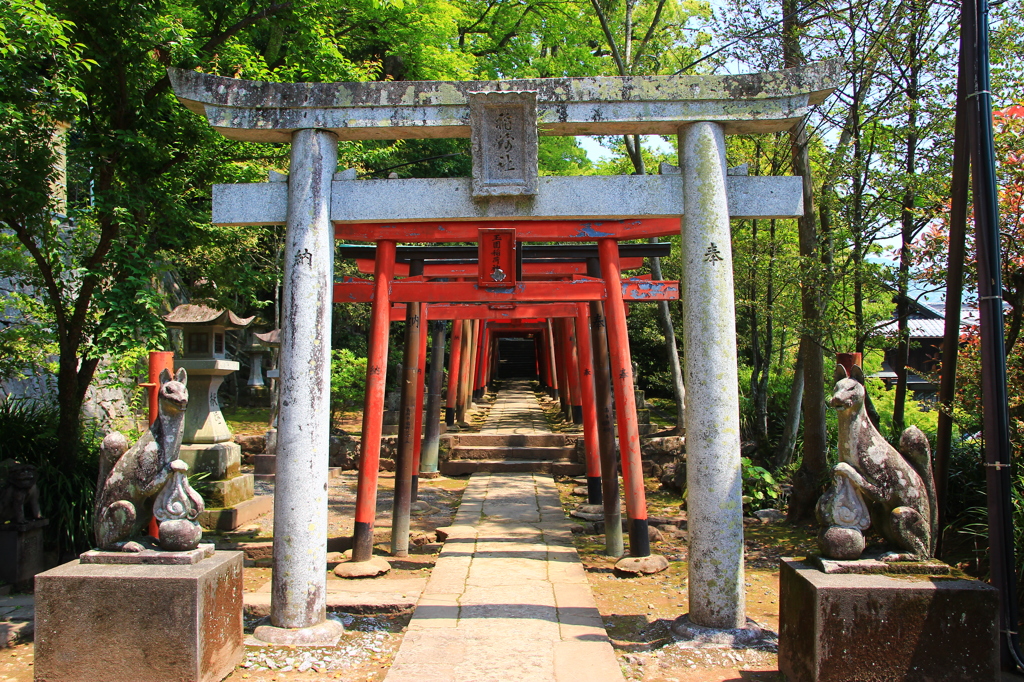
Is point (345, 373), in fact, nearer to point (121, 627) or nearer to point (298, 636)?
point (298, 636)

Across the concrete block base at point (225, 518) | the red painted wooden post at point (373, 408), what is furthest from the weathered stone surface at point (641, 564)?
the concrete block base at point (225, 518)

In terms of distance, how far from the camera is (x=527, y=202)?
543 cm

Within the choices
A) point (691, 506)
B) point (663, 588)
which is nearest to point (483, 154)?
point (691, 506)

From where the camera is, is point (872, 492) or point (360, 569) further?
point (360, 569)

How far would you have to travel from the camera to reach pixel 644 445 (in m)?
13.6

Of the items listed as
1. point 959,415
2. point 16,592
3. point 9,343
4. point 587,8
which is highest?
point 587,8

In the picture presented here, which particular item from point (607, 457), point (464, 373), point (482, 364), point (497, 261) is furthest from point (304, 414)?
point (482, 364)

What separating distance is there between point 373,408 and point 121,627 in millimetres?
3164

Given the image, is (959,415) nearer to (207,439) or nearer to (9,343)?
(207,439)

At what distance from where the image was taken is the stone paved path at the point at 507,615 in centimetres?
461

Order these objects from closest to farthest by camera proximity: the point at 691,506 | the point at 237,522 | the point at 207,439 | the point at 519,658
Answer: the point at 519,658 < the point at 691,506 < the point at 237,522 < the point at 207,439

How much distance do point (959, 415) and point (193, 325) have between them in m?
9.83

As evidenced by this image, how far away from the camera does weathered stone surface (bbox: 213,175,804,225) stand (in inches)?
214

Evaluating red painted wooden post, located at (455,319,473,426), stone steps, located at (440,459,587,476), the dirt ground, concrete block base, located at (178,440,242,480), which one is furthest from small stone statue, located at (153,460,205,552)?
red painted wooden post, located at (455,319,473,426)
